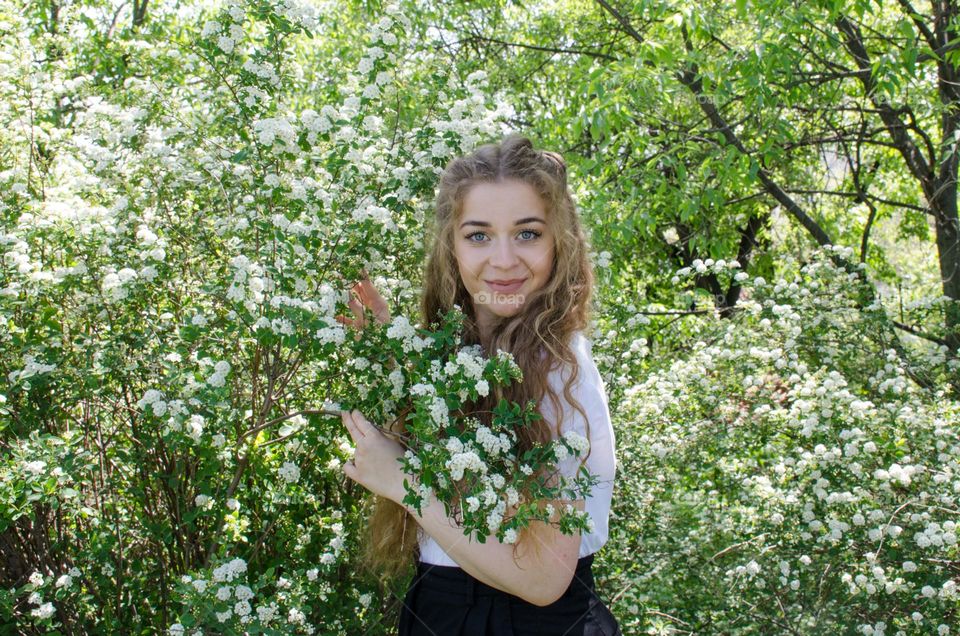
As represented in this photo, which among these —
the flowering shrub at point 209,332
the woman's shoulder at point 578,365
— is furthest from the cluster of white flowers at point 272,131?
the woman's shoulder at point 578,365

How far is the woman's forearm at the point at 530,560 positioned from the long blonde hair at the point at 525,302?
22 cm

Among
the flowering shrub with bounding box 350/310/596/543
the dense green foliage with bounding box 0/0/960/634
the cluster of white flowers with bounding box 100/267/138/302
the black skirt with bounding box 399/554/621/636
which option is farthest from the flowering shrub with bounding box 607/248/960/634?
the cluster of white flowers with bounding box 100/267/138/302

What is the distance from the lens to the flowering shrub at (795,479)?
310cm

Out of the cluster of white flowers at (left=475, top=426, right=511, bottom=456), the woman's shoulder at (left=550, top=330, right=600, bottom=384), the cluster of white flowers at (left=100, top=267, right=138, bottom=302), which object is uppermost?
the woman's shoulder at (left=550, top=330, right=600, bottom=384)

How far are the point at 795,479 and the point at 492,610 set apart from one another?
2.08 meters

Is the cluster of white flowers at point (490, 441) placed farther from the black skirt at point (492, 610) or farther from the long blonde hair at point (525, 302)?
the black skirt at point (492, 610)

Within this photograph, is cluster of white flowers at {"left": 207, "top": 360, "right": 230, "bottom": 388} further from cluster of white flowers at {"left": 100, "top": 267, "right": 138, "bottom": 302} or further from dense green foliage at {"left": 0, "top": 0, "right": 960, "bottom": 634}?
cluster of white flowers at {"left": 100, "top": 267, "right": 138, "bottom": 302}

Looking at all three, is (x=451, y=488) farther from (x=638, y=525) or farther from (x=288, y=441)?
(x=638, y=525)

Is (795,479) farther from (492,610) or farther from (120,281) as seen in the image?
(120,281)

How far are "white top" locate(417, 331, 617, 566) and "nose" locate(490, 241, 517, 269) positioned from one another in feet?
0.82

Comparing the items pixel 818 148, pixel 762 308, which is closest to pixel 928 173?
pixel 818 148

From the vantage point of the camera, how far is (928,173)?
20.5 ft

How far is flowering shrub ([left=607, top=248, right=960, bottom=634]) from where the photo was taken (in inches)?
122

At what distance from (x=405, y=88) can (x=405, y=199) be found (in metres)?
0.64
